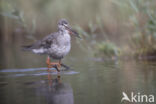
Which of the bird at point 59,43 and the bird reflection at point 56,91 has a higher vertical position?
the bird at point 59,43

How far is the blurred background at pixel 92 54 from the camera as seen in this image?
745cm

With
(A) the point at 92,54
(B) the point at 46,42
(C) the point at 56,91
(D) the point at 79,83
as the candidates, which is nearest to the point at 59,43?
(B) the point at 46,42

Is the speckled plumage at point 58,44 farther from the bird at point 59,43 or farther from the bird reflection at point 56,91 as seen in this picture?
the bird reflection at point 56,91

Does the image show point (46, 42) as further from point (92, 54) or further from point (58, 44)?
point (92, 54)

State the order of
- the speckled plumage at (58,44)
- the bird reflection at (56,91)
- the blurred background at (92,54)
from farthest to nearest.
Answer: the speckled plumage at (58,44)
the blurred background at (92,54)
the bird reflection at (56,91)

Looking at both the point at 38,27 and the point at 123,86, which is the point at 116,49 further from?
the point at 38,27

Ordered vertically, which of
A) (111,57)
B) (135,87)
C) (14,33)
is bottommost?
(135,87)

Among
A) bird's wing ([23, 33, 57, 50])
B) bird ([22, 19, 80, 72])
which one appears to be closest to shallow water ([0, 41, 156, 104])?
bird ([22, 19, 80, 72])

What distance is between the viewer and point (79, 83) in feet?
27.2

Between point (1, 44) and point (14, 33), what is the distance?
1920 mm

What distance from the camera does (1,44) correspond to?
20.1 meters

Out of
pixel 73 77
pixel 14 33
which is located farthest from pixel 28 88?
pixel 14 33

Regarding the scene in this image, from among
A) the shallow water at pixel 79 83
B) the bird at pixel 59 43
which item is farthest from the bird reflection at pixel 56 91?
the bird at pixel 59 43

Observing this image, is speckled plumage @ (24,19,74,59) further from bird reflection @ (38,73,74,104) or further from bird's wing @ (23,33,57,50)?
bird reflection @ (38,73,74,104)
